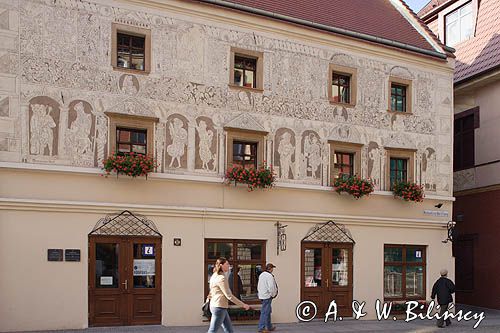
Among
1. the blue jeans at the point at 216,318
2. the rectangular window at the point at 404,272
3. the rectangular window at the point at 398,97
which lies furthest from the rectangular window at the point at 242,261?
the rectangular window at the point at 398,97

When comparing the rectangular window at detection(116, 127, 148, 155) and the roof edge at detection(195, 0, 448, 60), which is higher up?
the roof edge at detection(195, 0, 448, 60)

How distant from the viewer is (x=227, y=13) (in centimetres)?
1928

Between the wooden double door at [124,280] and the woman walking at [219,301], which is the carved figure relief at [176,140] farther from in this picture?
the woman walking at [219,301]

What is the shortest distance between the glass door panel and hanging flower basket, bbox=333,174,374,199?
2.08m

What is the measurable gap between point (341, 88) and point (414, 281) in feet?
23.5

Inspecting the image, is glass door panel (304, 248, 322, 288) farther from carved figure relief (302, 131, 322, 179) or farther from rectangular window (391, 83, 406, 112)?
rectangular window (391, 83, 406, 112)

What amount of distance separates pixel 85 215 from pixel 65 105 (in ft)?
9.62

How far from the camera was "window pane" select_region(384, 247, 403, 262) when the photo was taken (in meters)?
21.8

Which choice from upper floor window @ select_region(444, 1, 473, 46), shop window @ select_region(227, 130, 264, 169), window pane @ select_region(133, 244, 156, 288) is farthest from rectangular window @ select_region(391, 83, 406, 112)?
window pane @ select_region(133, 244, 156, 288)

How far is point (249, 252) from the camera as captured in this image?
63.3 feet

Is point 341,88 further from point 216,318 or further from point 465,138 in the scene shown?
point 216,318

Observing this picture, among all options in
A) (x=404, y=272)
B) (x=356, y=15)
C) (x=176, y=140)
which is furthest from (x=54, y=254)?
(x=356, y=15)

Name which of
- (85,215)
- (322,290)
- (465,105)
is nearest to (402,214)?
(322,290)

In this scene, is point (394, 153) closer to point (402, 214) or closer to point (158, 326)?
point (402, 214)
